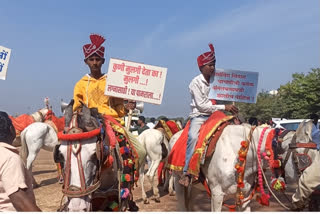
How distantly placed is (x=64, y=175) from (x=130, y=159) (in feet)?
4.37

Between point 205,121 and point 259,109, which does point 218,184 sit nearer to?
point 205,121

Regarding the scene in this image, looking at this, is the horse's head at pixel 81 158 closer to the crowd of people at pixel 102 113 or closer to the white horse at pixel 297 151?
the crowd of people at pixel 102 113

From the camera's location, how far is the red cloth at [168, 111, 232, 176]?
5.26 m

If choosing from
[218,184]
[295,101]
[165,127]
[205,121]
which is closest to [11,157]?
[218,184]

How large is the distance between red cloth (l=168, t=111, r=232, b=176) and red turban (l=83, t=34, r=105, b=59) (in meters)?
1.99

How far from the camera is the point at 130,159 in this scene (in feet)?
15.0

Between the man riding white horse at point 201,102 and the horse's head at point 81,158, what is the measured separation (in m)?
2.22

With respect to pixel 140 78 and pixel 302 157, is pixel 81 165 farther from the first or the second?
pixel 302 157

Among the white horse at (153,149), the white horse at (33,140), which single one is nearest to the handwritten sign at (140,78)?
the white horse at (153,149)

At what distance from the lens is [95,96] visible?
4969mm

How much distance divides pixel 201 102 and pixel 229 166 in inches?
46.3

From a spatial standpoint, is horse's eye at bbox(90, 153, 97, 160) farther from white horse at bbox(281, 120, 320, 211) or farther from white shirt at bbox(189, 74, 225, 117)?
white horse at bbox(281, 120, 320, 211)

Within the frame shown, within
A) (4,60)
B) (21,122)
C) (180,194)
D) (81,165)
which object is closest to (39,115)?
(21,122)

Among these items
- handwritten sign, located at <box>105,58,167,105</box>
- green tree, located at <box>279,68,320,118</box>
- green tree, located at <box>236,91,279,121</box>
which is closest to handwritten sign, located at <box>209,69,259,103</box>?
handwritten sign, located at <box>105,58,167,105</box>
